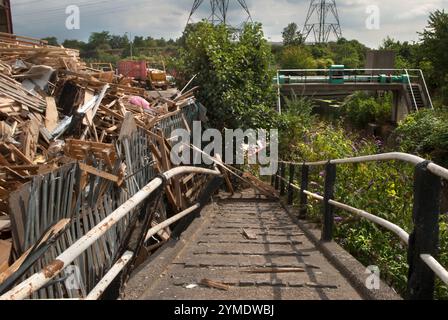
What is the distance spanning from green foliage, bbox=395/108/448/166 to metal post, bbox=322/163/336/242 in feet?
35.2

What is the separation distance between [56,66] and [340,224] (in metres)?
6.40

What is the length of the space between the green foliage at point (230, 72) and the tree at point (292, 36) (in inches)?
1884

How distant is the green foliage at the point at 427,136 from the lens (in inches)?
608

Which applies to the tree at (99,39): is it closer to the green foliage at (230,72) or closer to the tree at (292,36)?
the tree at (292,36)

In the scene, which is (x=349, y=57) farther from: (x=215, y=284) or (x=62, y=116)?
(x=215, y=284)

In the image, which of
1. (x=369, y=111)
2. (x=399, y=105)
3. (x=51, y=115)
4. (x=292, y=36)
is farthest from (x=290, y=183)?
(x=292, y=36)

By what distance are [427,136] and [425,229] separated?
1561 cm

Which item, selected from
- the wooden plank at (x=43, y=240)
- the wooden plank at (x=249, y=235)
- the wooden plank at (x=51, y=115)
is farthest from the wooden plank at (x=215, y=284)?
the wooden plank at (x=51, y=115)

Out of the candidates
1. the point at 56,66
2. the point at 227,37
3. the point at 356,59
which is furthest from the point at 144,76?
the point at 356,59

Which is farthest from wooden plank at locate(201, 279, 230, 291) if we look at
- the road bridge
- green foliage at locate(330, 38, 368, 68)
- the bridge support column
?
green foliage at locate(330, 38, 368, 68)

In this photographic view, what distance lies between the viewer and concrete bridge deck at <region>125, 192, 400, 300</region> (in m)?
3.00

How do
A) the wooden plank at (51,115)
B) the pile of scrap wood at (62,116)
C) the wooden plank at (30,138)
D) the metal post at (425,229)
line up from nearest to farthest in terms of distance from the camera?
the metal post at (425,229)
the pile of scrap wood at (62,116)
the wooden plank at (30,138)
the wooden plank at (51,115)

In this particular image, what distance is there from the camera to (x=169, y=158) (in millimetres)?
7645
